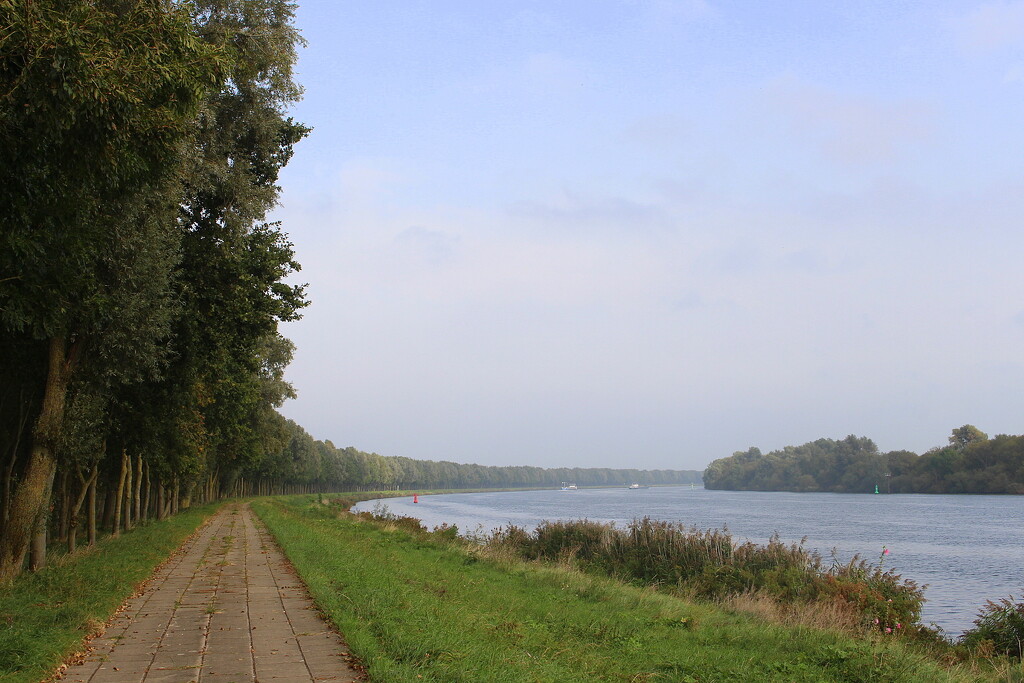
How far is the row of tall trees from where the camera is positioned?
7.66m

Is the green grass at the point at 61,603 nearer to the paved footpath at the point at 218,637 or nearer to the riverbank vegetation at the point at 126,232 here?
the paved footpath at the point at 218,637

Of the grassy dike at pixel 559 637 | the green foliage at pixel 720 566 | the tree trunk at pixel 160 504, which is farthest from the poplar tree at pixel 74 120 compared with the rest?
the tree trunk at pixel 160 504

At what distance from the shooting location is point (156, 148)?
30.1 ft

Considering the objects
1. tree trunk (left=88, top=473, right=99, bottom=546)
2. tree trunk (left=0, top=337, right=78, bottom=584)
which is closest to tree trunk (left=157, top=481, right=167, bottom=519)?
tree trunk (left=88, top=473, right=99, bottom=546)

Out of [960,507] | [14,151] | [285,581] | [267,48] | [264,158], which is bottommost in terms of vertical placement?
[960,507]

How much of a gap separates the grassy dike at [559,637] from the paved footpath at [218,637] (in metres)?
0.38

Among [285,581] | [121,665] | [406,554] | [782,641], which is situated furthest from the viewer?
[406,554]

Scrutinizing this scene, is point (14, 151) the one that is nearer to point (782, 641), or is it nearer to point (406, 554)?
point (782, 641)

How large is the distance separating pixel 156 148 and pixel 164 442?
1755 cm

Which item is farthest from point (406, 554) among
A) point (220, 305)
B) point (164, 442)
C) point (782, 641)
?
point (782, 641)

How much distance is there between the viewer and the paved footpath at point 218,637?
7266 millimetres

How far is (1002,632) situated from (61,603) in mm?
15309

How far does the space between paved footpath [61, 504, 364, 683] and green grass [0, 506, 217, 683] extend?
0.84ft

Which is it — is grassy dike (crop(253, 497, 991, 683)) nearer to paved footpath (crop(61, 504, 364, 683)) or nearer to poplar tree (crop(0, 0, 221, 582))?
paved footpath (crop(61, 504, 364, 683))
